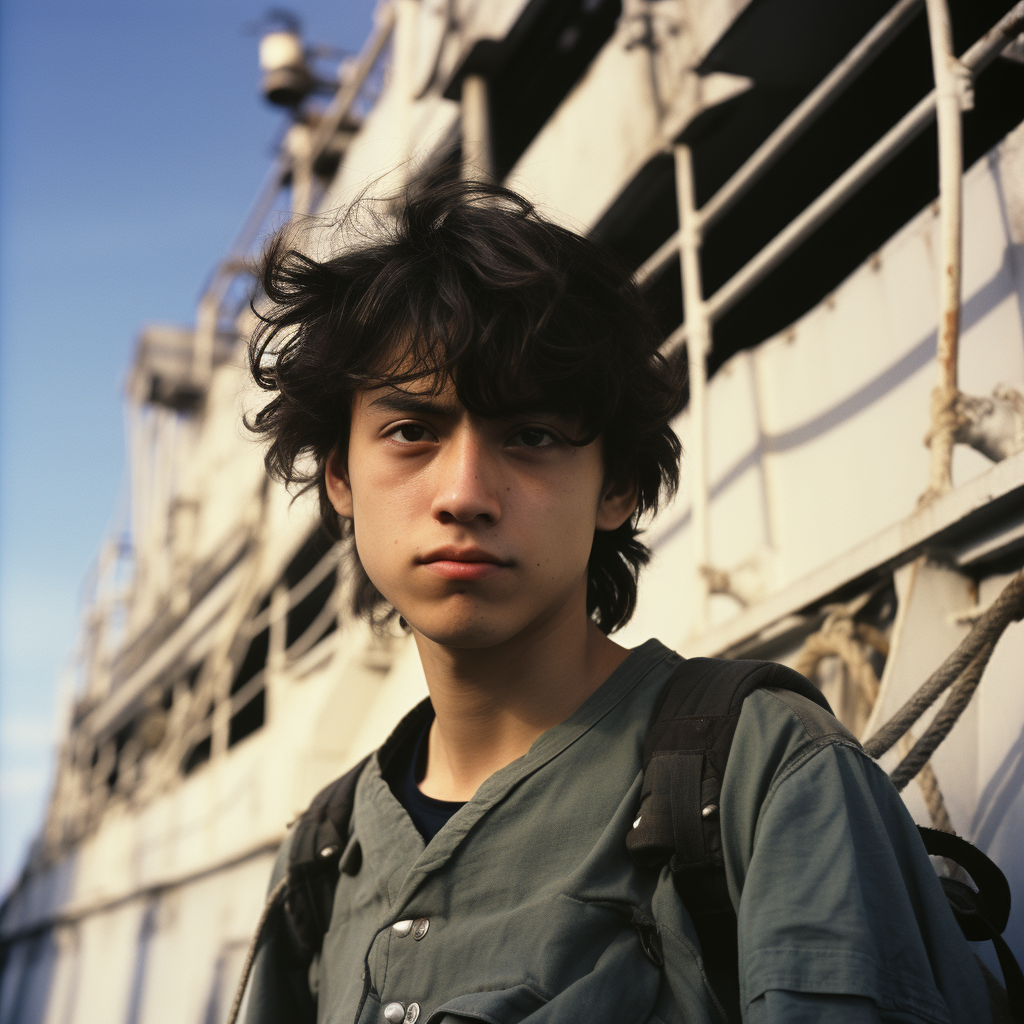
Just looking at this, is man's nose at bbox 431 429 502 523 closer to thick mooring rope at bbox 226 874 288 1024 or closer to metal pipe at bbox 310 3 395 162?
thick mooring rope at bbox 226 874 288 1024

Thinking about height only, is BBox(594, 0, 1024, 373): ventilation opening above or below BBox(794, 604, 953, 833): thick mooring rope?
above

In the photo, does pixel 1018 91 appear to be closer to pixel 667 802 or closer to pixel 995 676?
pixel 995 676

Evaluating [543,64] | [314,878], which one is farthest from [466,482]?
[543,64]

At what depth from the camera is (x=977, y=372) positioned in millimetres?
2215

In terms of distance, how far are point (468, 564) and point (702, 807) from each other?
1.33 ft

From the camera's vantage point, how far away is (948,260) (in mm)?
1909

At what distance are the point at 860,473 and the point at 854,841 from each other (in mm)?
1858

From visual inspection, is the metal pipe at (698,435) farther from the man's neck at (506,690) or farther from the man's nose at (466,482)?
the man's nose at (466,482)

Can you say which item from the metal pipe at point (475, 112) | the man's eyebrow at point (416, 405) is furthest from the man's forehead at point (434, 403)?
the metal pipe at point (475, 112)

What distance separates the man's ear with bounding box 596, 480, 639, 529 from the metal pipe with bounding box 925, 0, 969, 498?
63cm

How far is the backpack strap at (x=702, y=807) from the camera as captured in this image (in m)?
1.10

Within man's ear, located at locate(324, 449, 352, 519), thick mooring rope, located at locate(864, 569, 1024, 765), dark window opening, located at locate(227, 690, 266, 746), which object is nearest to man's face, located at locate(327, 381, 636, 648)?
man's ear, located at locate(324, 449, 352, 519)

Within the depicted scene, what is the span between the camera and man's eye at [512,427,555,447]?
1.36m

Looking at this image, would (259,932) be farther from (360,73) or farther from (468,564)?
(360,73)
